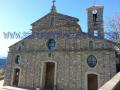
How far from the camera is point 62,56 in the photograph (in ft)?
54.4

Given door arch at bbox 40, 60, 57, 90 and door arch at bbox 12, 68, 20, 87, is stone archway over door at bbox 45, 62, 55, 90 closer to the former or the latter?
door arch at bbox 40, 60, 57, 90

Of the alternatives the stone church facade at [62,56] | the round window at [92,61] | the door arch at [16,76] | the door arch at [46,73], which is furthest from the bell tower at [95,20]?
the door arch at [16,76]

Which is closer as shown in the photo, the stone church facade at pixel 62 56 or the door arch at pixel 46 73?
the stone church facade at pixel 62 56

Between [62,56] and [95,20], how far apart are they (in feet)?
19.5

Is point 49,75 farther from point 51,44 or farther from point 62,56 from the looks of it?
point 51,44

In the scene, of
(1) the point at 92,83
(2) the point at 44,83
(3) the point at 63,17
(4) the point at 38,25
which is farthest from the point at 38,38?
(1) the point at 92,83

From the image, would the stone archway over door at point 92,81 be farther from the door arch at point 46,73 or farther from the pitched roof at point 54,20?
the pitched roof at point 54,20

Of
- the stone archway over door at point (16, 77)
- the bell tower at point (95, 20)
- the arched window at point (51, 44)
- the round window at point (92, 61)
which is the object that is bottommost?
the stone archway over door at point (16, 77)

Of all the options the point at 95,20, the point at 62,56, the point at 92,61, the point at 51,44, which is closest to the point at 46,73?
the point at 62,56

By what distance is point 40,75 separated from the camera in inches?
678

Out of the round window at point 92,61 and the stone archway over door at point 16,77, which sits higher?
the round window at point 92,61

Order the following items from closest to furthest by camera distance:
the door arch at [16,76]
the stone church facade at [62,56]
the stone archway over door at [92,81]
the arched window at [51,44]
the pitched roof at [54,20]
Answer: the stone church facade at [62,56] → the stone archway over door at [92,81] → the arched window at [51,44] → the pitched roof at [54,20] → the door arch at [16,76]

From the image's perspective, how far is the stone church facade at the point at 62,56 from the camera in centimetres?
1490

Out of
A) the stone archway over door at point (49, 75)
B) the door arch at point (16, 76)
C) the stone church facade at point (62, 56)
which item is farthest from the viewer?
the door arch at point (16, 76)
